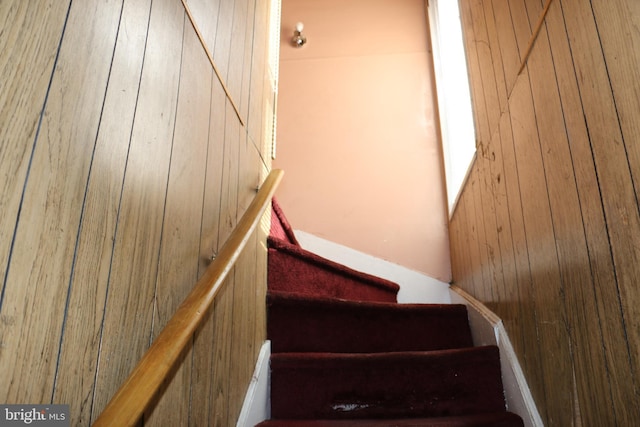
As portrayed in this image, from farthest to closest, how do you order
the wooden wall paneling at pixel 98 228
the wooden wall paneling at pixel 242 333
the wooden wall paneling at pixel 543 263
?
the wooden wall paneling at pixel 242 333 → the wooden wall paneling at pixel 543 263 → the wooden wall paneling at pixel 98 228

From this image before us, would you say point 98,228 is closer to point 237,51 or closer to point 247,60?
point 237,51

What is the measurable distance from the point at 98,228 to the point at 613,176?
1060 mm

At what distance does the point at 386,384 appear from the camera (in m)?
1.81

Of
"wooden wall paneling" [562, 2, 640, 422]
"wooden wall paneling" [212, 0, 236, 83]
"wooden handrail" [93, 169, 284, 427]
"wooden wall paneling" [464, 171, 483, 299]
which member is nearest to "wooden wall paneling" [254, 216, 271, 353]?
"wooden handrail" [93, 169, 284, 427]

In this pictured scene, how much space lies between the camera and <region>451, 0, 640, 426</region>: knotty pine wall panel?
1.01 meters

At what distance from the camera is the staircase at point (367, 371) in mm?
1729

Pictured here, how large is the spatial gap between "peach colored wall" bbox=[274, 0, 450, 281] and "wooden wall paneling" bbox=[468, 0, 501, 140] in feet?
4.13

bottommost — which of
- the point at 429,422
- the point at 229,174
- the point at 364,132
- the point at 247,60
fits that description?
the point at 429,422

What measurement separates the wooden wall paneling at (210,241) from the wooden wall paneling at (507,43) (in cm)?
102

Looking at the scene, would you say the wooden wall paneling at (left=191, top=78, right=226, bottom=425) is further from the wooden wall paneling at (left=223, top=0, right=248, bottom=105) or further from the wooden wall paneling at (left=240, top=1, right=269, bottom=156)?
A: the wooden wall paneling at (left=240, top=1, right=269, bottom=156)

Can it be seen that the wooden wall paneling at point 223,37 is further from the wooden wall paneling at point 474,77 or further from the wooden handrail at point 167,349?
the wooden wall paneling at point 474,77

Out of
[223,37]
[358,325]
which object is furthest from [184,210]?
[358,325]

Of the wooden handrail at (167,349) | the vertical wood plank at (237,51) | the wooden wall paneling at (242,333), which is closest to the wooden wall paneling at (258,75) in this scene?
the vertical wood plank at (237,51)

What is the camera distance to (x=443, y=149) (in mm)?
3346
